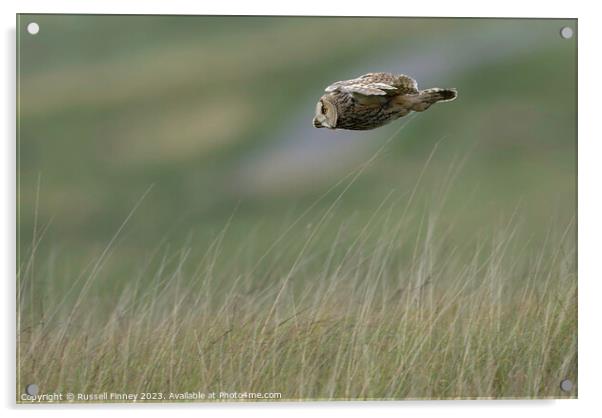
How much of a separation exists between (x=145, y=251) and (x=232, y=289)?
44 cm

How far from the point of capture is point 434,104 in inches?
180

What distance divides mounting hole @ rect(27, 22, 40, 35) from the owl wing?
136 cm

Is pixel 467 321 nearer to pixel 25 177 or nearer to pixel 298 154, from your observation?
pixel 298 154

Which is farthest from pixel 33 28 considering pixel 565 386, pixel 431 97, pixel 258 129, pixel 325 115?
pixel 565 386

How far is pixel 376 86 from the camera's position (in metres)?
4.45

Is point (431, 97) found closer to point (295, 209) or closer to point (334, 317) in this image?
point (295, 209)

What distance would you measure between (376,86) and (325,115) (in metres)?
0.28

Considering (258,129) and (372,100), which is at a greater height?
(372,100)

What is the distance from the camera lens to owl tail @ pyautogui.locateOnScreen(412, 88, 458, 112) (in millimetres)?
4539

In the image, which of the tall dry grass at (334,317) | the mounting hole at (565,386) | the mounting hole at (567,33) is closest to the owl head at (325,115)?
the tall dry grass at (334,317)

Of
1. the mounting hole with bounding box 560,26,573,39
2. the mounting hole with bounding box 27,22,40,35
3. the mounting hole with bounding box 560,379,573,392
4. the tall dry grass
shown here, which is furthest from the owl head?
the mounting hole with bounding box 560,379,573,392

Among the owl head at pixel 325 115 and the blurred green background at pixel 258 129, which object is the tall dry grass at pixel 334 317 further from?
the owl head at pixel 325 115

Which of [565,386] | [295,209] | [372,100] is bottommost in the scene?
[565,386]

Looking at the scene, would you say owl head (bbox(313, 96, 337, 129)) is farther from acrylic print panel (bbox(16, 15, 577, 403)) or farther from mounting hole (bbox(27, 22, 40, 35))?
mounting hole (bbox(27, 22, 40, 35))
